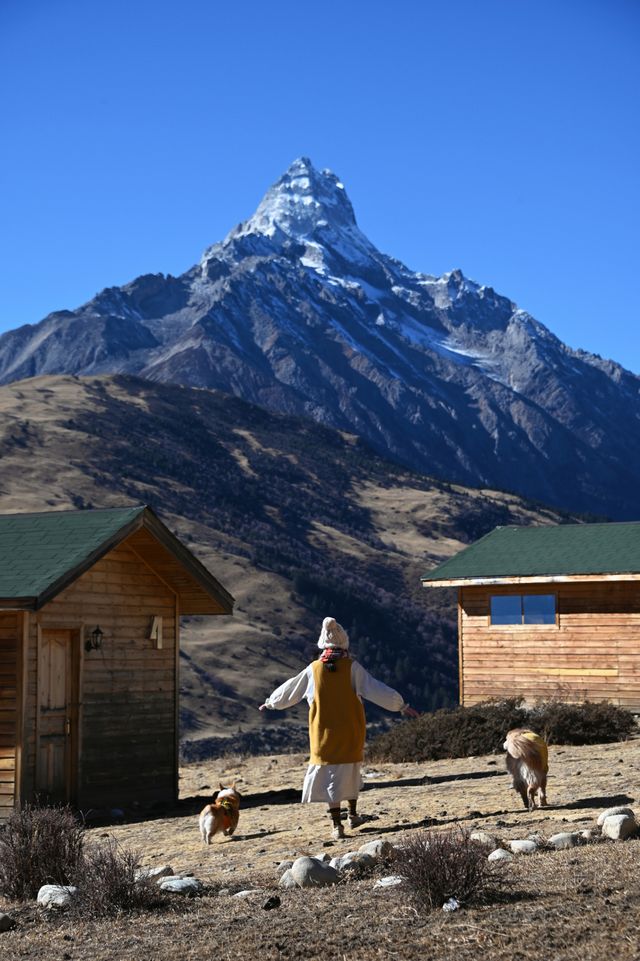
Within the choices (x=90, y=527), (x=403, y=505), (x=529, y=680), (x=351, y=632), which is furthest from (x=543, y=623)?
(x=403, y=505)

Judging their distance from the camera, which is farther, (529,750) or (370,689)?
(529,750)

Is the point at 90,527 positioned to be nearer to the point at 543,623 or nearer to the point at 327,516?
the point at 543,623

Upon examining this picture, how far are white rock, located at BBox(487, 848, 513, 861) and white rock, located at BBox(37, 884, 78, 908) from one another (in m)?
2.90

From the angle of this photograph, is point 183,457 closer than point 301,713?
Result: No

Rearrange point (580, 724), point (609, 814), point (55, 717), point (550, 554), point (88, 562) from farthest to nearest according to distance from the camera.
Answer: point (550, 554)
point (580, 724)
point (55, 717)
point (88, 562)
point (609, 814)

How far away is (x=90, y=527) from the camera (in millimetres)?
17484

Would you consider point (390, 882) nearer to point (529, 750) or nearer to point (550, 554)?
point (529, 750)

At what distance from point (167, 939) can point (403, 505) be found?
11060 cm

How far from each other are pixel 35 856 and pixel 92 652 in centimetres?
746

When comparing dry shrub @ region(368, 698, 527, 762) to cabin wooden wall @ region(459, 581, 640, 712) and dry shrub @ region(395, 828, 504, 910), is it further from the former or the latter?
dry shrub @ region(395, 828, 504, 910)

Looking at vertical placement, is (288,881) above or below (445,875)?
below

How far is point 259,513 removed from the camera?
339 feet

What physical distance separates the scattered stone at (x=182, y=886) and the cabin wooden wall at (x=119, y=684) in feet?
22.8

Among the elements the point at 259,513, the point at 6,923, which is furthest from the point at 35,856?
the point at 259,513
